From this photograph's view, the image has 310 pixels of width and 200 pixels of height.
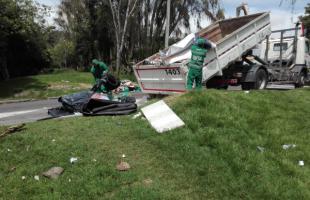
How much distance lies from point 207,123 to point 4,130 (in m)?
3.65

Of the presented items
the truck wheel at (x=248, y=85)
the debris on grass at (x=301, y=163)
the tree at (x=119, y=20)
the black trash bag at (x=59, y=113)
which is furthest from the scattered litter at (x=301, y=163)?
the tree at (x=119, y=20)

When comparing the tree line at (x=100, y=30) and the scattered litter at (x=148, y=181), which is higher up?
the tree line at (x=100, y=30)

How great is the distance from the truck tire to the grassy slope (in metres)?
3.56

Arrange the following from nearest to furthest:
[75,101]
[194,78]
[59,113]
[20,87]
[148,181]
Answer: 1. [148,181]
2. [194,78]
3. [75,101]
4. [59,113]
5. [20,87]

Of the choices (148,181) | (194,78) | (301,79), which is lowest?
(148,181)

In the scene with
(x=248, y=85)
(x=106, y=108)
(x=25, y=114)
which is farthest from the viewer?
(x=25, y=114)

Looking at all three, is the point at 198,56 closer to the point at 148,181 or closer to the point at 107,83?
the point at 107,83

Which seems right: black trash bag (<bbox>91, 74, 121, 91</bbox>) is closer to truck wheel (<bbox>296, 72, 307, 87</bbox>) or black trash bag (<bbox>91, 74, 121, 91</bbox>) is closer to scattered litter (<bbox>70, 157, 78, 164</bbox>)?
scattered litter (<bbox>70, 157, 78, 164</bbox>)

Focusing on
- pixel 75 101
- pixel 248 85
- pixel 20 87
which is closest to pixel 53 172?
pixel 75 101

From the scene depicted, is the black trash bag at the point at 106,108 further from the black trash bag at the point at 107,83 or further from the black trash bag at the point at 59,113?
the black trash bag at the point at 107,83

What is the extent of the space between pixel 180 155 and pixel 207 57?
497 cm

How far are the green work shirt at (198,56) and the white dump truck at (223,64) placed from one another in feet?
1.72

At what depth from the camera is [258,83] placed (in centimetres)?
1143

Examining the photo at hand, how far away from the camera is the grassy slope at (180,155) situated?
15.8ft
